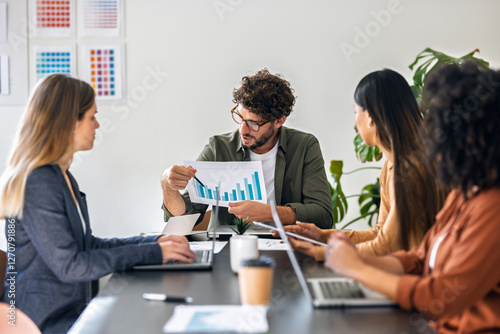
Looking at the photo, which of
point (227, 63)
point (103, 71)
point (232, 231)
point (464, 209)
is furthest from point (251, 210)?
point (103, 71)

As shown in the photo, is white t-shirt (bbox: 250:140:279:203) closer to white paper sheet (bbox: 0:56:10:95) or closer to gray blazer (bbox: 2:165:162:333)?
gray blazer (bbox: 2:165:162:333)

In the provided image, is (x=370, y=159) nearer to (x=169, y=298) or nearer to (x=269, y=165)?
(x=269, y=165)

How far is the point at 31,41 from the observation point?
3.60 meters

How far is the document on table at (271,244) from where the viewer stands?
1.92 m

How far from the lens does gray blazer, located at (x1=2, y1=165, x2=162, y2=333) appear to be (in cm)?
142

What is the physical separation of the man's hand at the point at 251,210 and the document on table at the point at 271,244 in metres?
0.12

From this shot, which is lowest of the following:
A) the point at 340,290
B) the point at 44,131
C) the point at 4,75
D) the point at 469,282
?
the point at 340,290

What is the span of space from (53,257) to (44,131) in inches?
14.5

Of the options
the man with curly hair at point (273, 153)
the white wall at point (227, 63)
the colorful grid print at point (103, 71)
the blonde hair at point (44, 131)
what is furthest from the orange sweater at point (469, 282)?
the colorful grid print at point (103, 71)

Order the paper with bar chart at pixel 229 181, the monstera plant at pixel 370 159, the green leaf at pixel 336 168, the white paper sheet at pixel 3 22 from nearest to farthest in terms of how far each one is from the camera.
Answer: the paper with bar chart at pixel 229 181, the monstera plant at pixel 370 159, the green leaf at pixel 336 168, the white paper sheet at pixel 3 22

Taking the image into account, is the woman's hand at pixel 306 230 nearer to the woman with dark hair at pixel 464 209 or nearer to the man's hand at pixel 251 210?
the man's hand at pixel 251 210

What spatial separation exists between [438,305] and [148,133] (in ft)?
9.30

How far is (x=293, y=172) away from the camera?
2.61 m

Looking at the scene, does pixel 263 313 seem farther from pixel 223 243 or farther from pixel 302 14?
pixel 302 14
